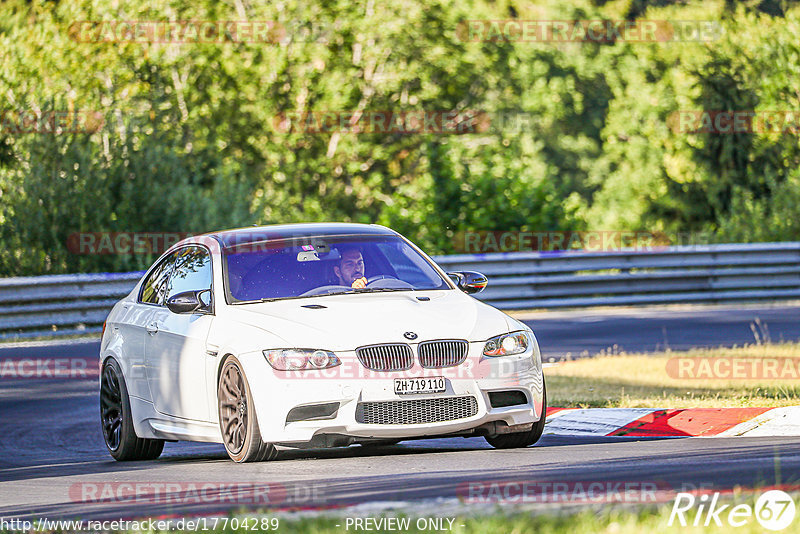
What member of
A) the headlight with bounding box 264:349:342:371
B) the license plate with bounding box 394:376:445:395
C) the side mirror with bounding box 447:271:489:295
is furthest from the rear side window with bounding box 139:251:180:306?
the license plate with bounding box 394:376:445:395

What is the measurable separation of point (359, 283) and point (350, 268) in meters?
0.18

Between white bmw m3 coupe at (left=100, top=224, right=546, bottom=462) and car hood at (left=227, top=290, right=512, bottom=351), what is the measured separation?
10 mm

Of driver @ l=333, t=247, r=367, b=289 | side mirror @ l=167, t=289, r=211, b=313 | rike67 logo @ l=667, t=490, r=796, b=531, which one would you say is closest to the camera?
rike67 logo @ l=667, t=490, r=796, b=531

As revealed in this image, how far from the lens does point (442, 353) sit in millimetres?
8648

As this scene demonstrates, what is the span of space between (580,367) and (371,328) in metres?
6.56

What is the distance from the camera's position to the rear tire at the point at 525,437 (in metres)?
9.20

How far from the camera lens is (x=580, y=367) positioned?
14.9 metres

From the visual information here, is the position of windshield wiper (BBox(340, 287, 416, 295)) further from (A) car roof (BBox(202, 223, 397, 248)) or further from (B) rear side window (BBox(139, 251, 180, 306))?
(B) rear side window (BBox(139, 251, 180, 306))

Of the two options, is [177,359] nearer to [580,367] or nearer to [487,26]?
[580,367]

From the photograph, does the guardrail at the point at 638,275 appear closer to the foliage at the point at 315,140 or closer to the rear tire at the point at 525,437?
the foliage at the point at 315,140

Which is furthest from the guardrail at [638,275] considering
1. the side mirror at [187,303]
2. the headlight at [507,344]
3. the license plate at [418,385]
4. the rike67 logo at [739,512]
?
the rike67 logo at [739,512]

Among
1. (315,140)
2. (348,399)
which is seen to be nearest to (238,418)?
(348,399)

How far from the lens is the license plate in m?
8.55

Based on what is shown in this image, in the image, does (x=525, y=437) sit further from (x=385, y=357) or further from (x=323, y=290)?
(x=323, y=290)
